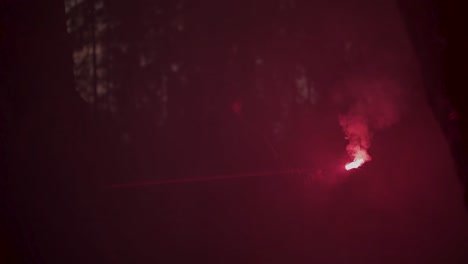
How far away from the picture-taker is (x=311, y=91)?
15.7 ft

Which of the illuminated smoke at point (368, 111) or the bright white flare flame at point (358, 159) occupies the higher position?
the illuminated smoke at point (368, 111)

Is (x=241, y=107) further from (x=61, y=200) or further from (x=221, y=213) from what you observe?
(x=61, y=200)

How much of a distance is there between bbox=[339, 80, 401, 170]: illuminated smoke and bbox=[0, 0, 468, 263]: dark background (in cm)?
8

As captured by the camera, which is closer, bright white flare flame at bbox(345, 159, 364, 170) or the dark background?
the dark background

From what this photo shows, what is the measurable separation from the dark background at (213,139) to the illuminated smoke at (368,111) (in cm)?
8

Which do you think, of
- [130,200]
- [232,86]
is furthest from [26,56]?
[232,86]

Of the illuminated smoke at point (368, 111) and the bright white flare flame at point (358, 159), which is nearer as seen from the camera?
the illuminated smoke at point (368, 111)

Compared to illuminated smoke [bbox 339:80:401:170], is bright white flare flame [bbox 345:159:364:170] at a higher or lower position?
lower

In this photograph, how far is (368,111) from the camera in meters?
4.53

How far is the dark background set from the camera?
4562 millimetres

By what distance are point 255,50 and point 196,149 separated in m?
1.36

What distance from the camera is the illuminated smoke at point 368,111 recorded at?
178 inches

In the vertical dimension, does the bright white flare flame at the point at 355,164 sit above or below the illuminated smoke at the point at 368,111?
below

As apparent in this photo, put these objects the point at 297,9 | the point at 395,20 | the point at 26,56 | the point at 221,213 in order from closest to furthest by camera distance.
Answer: the point at 395,20, the point at 297,9, the point at 221,213, the point at 26,56
